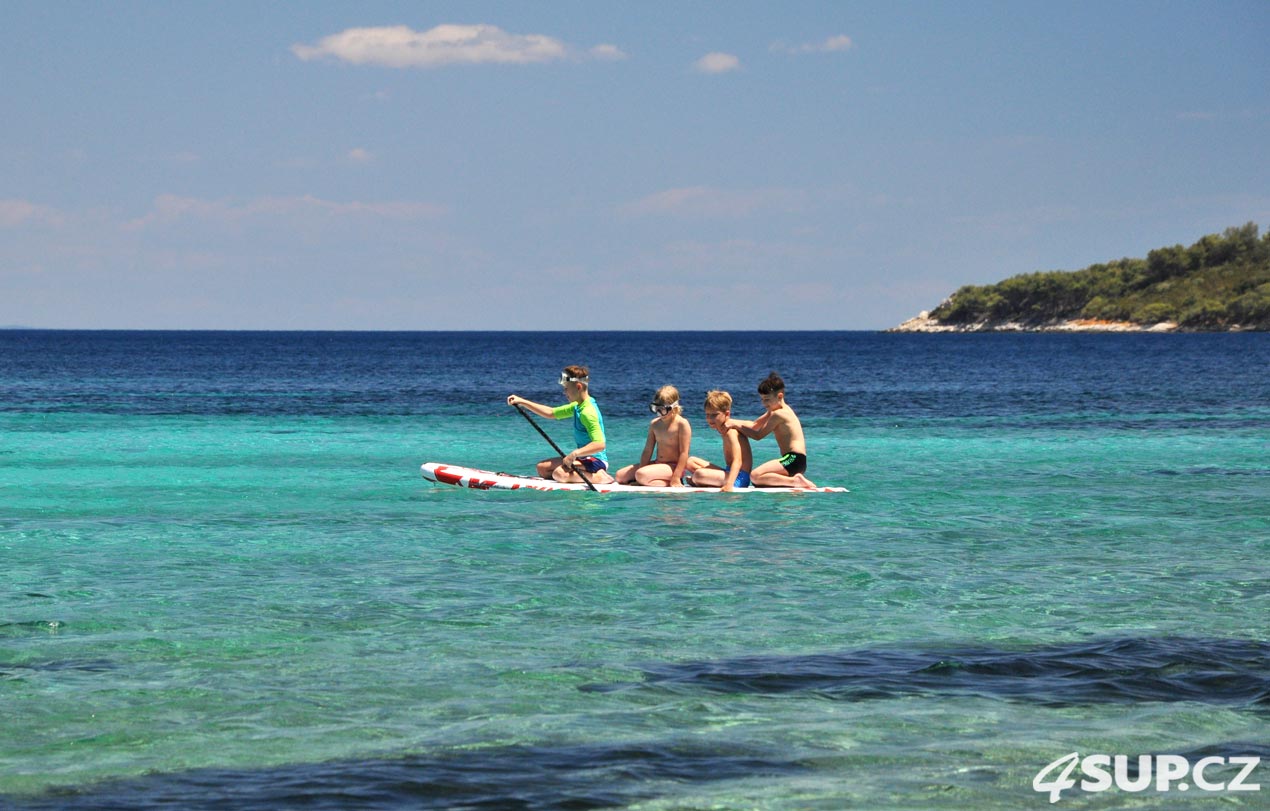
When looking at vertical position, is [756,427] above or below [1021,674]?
above

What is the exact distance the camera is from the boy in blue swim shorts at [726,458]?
651 inches

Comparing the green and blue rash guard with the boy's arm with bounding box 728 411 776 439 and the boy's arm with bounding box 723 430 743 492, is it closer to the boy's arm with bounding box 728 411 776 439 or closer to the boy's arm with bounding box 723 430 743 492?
the boy's arm with bounding box 723 430 743 492

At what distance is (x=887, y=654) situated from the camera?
8820 millimetres

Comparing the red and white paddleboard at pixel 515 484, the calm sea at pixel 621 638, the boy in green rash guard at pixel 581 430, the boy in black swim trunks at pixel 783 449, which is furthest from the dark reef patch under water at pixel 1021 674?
the boy in green rash guard at pixel 581 430

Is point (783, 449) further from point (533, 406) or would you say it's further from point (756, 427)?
point (533, 406)

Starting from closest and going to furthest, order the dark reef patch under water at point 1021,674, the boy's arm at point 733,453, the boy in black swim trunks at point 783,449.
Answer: the dark reef patch under water at point 1021,674 → the boy in black swim trunks at point 783,449 → the boy's arm at point 733,453

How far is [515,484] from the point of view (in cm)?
1823

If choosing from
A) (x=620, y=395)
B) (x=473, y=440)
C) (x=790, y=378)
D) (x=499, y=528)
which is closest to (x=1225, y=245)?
(x=790, y=378)

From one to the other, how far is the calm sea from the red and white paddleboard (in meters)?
0.27

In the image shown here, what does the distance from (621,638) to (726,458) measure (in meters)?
7.59

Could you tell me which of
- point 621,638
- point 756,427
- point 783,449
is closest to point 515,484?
point 756,427

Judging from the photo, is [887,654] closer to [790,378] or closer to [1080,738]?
[1080,738]

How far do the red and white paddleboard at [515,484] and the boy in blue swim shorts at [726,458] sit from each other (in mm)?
128

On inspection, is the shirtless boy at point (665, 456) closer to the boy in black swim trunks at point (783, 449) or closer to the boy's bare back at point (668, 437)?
the boy's bare back at point (668, 437)
